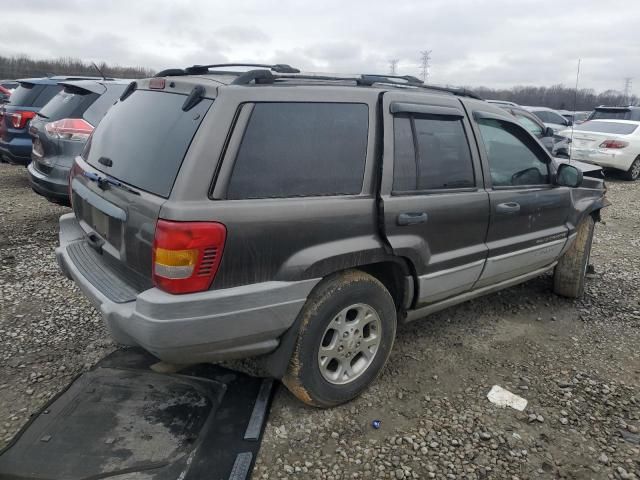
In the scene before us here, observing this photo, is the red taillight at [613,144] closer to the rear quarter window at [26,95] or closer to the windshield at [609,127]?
the windshield at [609,127]

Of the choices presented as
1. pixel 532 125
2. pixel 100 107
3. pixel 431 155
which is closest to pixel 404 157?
pixel 431 155

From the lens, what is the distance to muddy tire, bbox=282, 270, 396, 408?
99.0 inches

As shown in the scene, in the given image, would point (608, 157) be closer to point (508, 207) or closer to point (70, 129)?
point (508, 207)

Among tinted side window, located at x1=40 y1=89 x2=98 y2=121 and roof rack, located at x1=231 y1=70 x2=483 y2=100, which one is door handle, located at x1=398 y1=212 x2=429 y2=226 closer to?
roof rack, located at x1=231 y1=70 x2=483 y2=100

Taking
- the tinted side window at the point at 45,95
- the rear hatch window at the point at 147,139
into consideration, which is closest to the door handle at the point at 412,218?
the rear hatch window at the point at 147,139

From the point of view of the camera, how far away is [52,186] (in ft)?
16.9

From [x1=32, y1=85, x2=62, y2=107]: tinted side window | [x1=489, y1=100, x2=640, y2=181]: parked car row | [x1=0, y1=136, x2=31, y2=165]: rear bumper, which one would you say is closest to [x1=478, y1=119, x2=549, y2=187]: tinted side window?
[x1=0, y1=136, x2=31, y2=165]: rear bumper

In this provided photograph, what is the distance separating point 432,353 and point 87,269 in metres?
2.32

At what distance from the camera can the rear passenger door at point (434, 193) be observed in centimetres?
275

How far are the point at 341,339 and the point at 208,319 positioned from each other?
33.1 inches

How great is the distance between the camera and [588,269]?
195 inches

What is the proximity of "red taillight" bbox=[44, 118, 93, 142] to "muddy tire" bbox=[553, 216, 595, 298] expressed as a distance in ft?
16.5

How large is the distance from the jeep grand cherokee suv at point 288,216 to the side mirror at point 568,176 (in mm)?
548

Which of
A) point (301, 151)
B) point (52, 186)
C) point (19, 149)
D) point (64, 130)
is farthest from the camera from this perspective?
point (19, 149)
